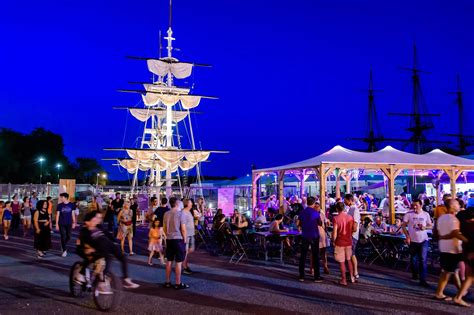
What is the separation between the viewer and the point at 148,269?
10070 mm

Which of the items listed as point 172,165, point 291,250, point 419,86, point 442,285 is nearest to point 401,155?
point 291,250

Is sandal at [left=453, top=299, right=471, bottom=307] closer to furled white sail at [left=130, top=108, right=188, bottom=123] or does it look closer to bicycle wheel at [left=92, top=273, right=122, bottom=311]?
bicycle wheel at [left=92, top=273, right=122, bottom=311]

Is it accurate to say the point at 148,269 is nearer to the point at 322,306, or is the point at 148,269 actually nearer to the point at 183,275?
the point at 183,275

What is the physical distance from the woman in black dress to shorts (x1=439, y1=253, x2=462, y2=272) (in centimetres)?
906

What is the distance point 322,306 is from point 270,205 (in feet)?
44.0

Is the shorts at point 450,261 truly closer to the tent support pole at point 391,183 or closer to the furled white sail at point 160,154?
the tent support pole at point 391,183

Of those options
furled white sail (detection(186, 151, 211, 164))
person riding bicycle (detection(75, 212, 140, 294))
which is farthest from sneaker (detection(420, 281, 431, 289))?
furled white sail (detection(186, 151, 211, 164))

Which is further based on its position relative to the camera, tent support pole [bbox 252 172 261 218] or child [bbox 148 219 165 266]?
tent support pole [bbox 252 172 261 218]

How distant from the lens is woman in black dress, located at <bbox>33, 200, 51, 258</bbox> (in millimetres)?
11547

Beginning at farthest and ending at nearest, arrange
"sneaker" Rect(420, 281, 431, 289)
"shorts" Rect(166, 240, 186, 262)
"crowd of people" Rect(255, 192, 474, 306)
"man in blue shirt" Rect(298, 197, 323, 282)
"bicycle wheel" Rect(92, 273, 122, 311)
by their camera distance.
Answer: "man in blue shirt" Rect(298, 197, 323, 282)
"sneaker" Rect(420, 281, 431, 289)
"shorts" Rect(166, 240, 186, 262)
"crowd of people" Rect(255, 192, 474, 306)
"bicycle wheel" Rect(92, 273, 122, 311)

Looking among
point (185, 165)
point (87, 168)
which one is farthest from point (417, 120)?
point (87, 168)

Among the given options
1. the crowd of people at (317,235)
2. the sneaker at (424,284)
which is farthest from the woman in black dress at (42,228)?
the sneaker at (424,284)

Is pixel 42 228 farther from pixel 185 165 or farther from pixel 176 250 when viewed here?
pixel 185 165

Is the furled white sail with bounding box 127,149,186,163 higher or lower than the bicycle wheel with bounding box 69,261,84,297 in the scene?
higher
